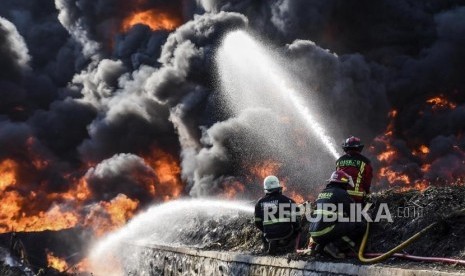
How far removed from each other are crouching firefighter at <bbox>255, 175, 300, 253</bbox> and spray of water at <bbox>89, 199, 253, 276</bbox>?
285cm

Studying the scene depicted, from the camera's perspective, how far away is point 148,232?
18547 mm

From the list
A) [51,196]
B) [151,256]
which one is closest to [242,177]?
[51,196]

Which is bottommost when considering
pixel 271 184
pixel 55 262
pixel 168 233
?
pixel 55 262

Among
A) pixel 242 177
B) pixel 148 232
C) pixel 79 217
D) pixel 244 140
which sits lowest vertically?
pixel 148 232

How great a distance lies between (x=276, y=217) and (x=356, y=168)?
1.77 metres

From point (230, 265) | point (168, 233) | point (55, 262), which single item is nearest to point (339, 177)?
point (230, 265)

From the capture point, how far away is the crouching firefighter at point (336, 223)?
22.8ft

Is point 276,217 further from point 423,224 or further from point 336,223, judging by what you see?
point 423,224

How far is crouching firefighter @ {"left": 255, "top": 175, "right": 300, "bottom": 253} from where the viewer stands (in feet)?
28.7

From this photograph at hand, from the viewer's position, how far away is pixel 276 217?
8.74 meters

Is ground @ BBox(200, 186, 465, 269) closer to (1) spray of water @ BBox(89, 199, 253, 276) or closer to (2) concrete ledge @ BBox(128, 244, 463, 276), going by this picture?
(2) concrete ledge @ BBox(128, 244, 463, 276)

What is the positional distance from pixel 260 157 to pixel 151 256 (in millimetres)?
32597

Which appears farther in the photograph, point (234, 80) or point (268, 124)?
point (234, 80)

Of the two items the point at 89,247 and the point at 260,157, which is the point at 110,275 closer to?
the point at 89,247
